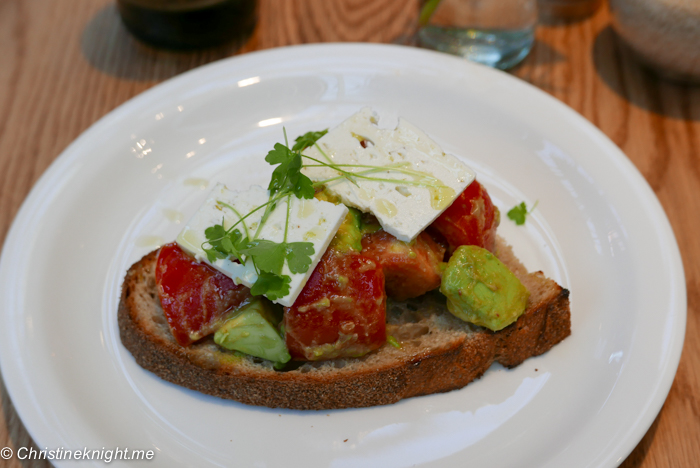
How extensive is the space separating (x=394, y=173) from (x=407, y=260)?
334mm

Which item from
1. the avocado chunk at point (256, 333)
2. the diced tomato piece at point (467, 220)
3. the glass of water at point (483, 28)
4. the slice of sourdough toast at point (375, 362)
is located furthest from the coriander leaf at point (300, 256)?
the glass of water at point (483, 28)

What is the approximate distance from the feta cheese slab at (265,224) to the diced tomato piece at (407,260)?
17 centimetres

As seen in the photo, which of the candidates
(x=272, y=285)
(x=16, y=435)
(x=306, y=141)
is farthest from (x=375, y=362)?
(x=16, y=435)

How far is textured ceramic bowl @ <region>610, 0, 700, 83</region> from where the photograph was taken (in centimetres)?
257

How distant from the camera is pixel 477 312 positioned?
184 centimetres

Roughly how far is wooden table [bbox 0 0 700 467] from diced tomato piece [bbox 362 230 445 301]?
114 cm

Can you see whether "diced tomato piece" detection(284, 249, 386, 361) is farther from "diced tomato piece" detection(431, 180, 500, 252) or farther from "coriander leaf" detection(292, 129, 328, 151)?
"coriander leaf" detection(292, 129, 328, 151)

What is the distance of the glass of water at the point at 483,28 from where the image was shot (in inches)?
115

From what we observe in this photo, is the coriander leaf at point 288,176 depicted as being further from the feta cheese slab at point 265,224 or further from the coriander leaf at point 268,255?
the coriander leaf at point 268,255

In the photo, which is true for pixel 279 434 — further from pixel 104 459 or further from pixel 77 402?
pixel 77 402

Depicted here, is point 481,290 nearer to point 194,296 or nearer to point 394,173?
point 394,173

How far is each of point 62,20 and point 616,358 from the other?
388 cm

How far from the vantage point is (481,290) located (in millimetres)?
1829

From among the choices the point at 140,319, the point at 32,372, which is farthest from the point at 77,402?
the point at 140,319
